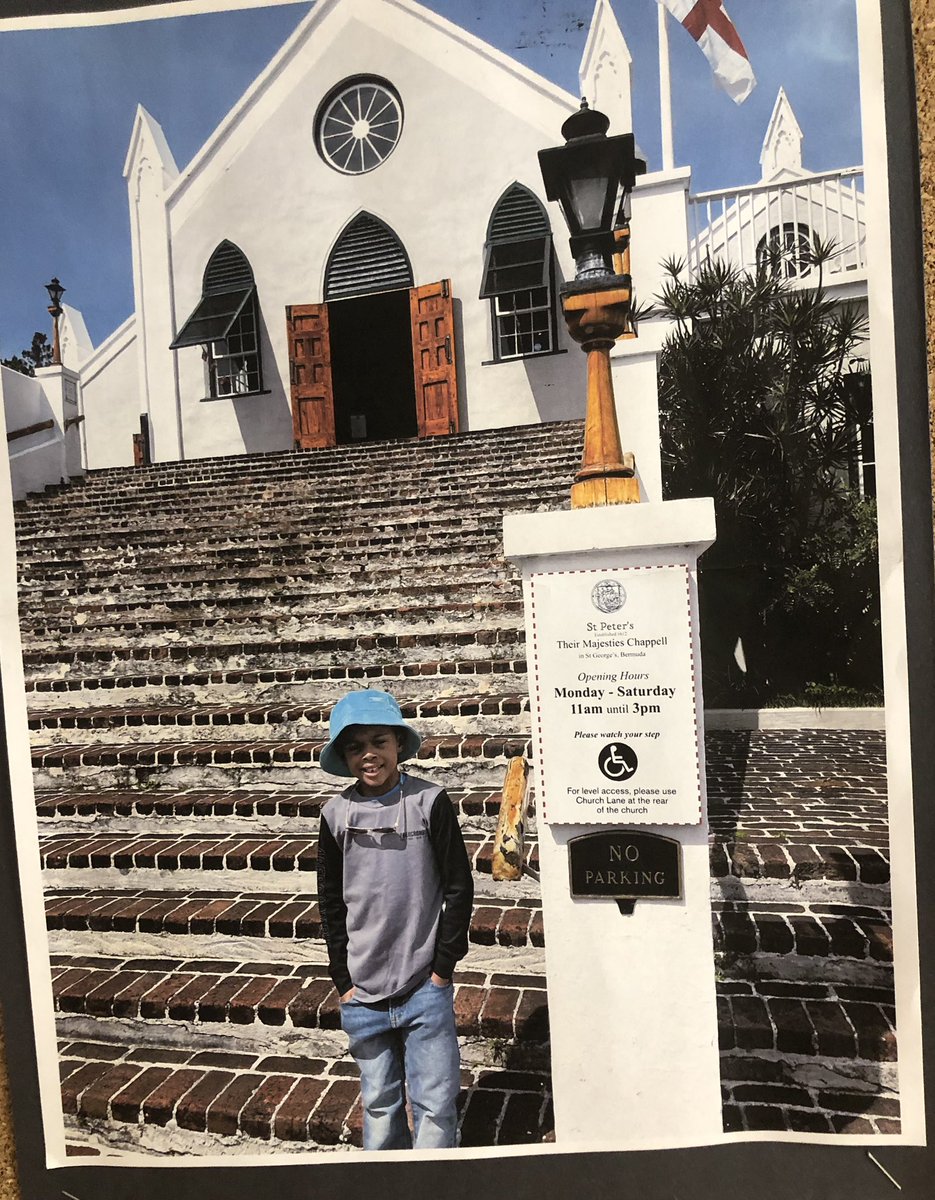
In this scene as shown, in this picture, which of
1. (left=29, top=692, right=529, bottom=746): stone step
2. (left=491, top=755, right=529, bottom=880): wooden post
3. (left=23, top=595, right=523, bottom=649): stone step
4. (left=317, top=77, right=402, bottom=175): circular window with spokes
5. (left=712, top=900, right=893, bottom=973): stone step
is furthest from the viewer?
(left=29, top=692, right=529, bottom=746): stone step

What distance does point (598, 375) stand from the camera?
1846 millimetres

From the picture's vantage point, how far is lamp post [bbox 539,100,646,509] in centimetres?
179

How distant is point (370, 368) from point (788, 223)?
4.72ft

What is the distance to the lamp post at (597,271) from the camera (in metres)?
1.79

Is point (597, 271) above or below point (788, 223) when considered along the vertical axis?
below

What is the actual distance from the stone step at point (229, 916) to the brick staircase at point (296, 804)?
1 cm

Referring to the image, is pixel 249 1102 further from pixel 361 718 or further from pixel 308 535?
pixel 308 535

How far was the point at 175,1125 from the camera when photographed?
2.13 m

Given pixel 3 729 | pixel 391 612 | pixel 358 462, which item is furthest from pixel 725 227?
pixel 3 729

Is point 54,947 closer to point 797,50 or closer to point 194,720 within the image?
point 194,720

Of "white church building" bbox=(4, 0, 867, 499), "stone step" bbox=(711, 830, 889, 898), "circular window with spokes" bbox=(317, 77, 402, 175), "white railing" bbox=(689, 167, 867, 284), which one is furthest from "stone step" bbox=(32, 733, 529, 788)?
"circular window with spokes" bbox=(317, 77, 402, 175)

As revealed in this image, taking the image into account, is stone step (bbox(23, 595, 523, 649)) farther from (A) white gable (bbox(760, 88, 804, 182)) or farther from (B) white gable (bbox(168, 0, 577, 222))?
(A) white gable (bbox(760, 88, 804, 182))

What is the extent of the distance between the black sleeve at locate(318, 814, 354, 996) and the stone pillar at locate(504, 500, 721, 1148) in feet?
1.71

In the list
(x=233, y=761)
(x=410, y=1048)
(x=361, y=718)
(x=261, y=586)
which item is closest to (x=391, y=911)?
(x=410, y=1048)
